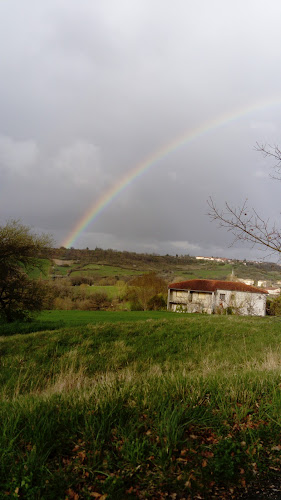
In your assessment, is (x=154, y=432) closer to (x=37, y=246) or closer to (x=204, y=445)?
(x=204, y=445)

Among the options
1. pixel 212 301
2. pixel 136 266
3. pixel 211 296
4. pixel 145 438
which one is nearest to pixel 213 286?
pixel 211 296

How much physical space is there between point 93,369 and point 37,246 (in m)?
14.6

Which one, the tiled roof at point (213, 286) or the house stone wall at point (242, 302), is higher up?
the tiled roof at point (213, 286)

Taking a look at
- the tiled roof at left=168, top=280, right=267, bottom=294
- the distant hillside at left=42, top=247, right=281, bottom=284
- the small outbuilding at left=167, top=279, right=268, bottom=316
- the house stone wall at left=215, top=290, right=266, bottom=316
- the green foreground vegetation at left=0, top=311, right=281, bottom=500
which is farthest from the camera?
the distant hillside at left=42, top=247, right=281, bottom=284

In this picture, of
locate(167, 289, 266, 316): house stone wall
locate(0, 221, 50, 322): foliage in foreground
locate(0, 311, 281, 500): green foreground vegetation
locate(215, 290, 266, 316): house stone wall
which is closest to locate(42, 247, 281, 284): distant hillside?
locate(215, 290, 266, 316): house stone wall

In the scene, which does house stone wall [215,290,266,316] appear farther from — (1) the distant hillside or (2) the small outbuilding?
(1) the distant hillside

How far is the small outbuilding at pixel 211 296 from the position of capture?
62531mm

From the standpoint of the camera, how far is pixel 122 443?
333cm

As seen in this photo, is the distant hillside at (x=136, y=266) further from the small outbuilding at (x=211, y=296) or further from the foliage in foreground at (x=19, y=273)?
the foliage in foreground at (x=19, y=273)

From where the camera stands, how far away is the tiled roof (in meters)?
65.6

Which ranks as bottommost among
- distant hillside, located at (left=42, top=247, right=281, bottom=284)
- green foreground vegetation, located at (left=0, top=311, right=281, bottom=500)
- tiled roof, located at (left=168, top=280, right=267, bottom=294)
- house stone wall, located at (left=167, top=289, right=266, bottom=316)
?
house stone wall, located at (left=167, top=289, right=266, bottom=316)

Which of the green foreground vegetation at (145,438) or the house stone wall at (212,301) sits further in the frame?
the house stone wall at (212,301)

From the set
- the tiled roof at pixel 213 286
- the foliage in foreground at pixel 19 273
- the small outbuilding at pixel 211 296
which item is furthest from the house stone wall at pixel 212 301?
the foliage in foreground at pixel 19 273

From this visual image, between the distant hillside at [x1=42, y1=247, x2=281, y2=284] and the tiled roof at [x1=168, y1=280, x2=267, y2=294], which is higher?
the distant hillside at [x1=42, y1=247, x2=281, y2=284]
